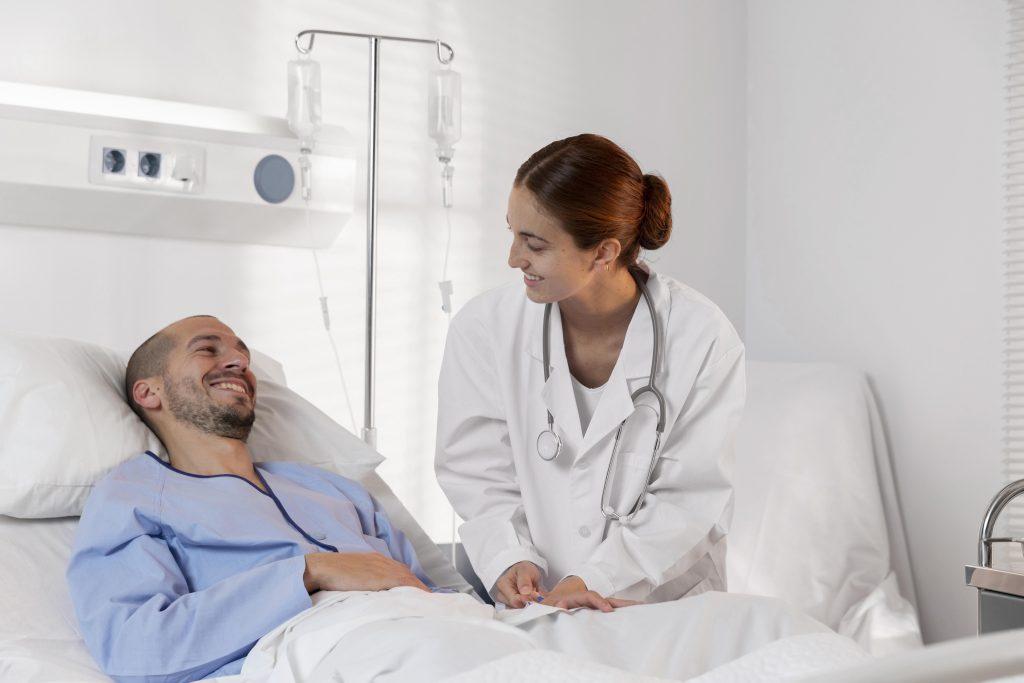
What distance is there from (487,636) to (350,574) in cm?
36

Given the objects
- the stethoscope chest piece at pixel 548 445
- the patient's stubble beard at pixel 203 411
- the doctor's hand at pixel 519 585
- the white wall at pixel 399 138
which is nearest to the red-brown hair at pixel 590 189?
the stethoscope chest piece at pixel 548 445

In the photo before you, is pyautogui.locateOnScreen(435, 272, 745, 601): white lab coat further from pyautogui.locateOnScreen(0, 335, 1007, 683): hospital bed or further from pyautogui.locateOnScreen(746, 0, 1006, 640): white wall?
pyautogui.locateOnScreen(746, 0, 1006, 640): white wall

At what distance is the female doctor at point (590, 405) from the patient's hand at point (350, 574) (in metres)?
0.22

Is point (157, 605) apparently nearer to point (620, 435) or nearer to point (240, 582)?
point (240, 582)

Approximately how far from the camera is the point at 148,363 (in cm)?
194

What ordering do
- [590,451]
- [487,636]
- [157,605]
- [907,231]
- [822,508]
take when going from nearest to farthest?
1. [487,636]
2. [157,605]
3. [590,451]
4. [822,508]
5. [907,231]

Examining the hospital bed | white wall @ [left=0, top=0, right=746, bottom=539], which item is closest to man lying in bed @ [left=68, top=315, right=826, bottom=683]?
the hospital bed

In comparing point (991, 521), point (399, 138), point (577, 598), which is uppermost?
point (399, 138)

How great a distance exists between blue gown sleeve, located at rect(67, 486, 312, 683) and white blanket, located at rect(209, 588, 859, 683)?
0.06m

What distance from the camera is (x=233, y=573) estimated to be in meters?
1.58

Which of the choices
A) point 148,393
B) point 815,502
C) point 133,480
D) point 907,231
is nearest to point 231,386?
point 148,393

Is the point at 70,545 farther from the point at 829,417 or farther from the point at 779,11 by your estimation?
the point at 779,11

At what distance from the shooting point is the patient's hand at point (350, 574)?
1.53 m

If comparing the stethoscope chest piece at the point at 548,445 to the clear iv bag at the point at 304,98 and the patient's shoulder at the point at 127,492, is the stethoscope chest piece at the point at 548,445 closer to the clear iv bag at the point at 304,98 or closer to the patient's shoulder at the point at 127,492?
the patient's shoulder at the point at 127,492
